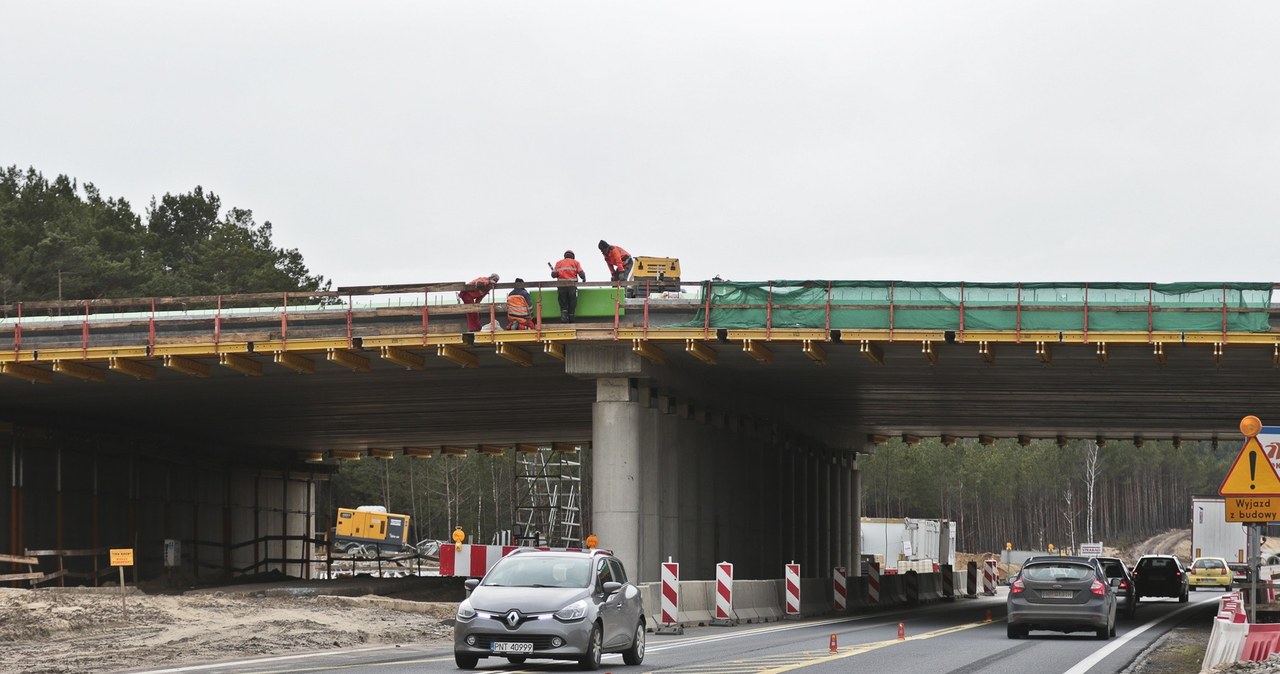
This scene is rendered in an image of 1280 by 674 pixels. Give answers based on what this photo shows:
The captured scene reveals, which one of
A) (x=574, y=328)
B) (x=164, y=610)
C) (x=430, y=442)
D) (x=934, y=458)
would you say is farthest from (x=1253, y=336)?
Result: (x=934, y=458)

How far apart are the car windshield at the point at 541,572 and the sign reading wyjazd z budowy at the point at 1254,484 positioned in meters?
7.29

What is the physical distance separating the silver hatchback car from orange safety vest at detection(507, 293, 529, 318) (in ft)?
53.1

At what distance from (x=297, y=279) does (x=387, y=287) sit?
7306 cm

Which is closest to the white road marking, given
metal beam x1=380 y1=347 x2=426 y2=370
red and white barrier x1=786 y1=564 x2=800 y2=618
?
red and white barrier x1=786 y1=564 x2=800 y2=618

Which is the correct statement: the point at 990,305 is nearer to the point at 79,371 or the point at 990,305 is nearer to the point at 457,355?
the point at 457,355

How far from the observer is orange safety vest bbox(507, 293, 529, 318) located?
36438 millimetres

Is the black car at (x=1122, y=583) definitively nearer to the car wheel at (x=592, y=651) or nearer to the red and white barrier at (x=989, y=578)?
the red and white barrier at (x=989, y=578)

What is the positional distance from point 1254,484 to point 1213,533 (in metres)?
55.2

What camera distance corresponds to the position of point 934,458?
154 m

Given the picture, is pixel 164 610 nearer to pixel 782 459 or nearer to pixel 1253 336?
pixel 1253 336

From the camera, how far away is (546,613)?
1880 centimetres

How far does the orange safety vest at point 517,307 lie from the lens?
36.4 meters

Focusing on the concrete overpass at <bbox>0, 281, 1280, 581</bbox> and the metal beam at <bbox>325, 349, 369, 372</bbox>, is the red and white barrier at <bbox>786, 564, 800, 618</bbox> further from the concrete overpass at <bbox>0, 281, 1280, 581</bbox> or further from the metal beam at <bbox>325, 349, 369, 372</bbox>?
the metal beam at <bbox>325, 349, 369, 372</bbox>

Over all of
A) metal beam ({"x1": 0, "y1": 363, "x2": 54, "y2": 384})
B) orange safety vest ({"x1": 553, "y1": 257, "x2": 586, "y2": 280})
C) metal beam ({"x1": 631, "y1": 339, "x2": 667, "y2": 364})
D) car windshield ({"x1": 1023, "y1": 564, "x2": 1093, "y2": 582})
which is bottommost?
car windshield ({"x1": 1023, "y1": 564, "x2": 1093, "y2": 582})
